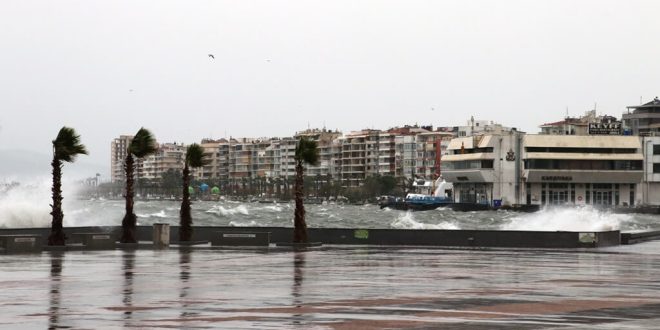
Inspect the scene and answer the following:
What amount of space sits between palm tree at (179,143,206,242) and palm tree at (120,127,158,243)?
189 centimetres

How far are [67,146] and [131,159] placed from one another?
4.30 m

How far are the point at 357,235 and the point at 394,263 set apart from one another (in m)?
15.8

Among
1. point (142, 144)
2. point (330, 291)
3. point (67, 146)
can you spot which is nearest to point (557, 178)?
point (142, 144)

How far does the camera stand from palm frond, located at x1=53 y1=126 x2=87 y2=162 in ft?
156

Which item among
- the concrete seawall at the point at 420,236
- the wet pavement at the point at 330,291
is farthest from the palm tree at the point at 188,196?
the wet pavement at the point at 330,291

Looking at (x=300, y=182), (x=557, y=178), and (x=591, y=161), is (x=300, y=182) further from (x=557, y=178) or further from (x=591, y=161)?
(x=591, y=161)

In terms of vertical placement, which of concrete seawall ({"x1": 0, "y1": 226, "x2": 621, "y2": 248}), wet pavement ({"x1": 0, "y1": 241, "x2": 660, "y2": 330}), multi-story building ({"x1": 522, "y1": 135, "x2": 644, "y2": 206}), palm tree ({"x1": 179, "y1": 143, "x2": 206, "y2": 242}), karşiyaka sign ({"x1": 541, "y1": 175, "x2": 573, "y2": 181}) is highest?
multi-story building ({"x1": 522, "y1": 135, "x2": 644, "y2": 206})

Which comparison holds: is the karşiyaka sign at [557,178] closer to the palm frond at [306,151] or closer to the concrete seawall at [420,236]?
the concrete seawall at [420,236]

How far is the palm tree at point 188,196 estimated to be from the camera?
51.5 meters

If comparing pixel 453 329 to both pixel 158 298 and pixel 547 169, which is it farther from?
pixel 547 169

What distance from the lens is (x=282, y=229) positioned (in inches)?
2068

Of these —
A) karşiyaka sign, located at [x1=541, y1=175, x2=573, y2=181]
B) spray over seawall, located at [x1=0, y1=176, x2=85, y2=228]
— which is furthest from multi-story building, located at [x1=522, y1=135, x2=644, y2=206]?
spray over seawall, located at [x1=0, y1=176, x2=85, y2=228]

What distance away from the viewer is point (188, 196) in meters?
53.9

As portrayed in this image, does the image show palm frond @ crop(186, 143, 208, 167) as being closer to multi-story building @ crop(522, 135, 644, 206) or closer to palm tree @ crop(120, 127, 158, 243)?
palm tree @ crop(120, 127, 158, 243)
